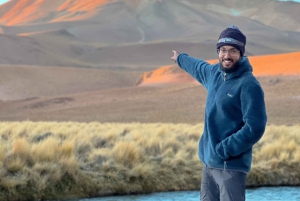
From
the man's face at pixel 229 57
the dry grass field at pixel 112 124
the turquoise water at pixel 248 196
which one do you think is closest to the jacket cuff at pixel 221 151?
the man's face at pixel 229 57

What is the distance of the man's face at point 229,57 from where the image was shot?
4.57m

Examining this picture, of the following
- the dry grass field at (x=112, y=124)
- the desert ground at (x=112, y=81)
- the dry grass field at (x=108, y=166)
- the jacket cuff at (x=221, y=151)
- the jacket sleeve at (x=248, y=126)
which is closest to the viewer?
the jacket sleeve at (x=248, y=126)

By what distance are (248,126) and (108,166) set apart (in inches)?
239

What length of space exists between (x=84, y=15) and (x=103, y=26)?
2318 centimetres

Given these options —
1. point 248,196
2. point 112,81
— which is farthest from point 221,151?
point 112,81

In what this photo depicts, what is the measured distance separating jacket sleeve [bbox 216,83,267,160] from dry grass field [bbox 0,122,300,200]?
535 centimetres

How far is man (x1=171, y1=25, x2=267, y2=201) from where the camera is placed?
4.31 meters

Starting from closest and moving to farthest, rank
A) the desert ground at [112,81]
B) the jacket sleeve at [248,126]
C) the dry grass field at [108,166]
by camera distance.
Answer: the jacket sleeve at [248,126] < the dry grass field at [108,166] < the desert ground at [112,81]

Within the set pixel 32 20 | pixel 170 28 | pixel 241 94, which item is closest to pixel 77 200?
pixel 241 94

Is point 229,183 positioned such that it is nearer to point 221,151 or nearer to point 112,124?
point 221,151

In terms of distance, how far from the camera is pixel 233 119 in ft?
14.7

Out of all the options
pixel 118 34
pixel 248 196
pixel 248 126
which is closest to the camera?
pixel 248 126

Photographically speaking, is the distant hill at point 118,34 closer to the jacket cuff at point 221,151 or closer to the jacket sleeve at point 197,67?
the jacket sleeve at point 197,67

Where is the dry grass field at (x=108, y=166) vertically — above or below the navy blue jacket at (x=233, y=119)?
below
